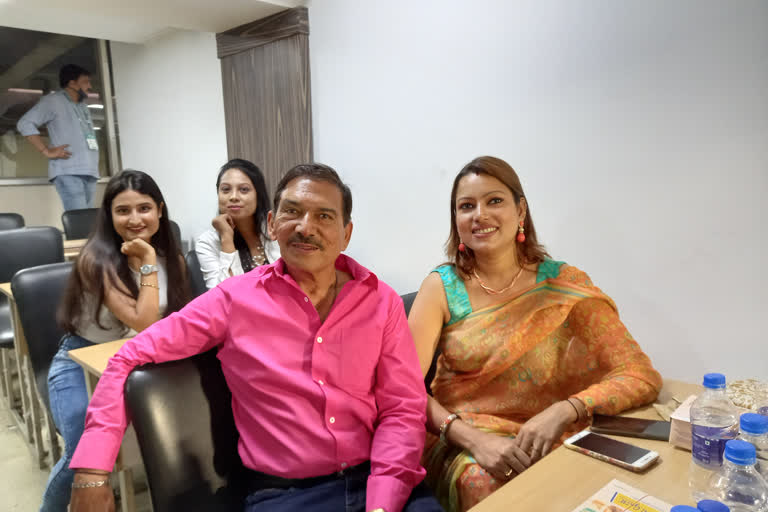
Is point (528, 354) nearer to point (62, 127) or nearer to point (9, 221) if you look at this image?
point (9, 221)

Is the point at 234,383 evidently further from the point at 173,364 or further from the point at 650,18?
the point at 650,18

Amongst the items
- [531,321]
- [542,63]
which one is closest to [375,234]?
[542,63]

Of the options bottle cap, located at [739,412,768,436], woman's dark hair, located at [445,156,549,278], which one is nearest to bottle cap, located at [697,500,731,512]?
bottle cap, located at [739,412,768,436]

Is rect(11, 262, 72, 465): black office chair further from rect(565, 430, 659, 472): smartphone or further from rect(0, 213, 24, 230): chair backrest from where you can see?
rect(0, 213, 24, 230): chair backrest

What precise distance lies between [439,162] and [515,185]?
848 millimetres

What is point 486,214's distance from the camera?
154cm

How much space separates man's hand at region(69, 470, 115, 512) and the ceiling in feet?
8.11

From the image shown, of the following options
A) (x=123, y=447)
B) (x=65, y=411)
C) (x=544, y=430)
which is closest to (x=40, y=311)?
(x=65, y=411)

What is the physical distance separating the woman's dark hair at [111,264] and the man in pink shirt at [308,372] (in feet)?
2.47

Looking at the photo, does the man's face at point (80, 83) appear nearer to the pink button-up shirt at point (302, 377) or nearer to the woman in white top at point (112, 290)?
the woman in white top at point (112, 290)

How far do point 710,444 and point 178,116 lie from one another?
165 inches

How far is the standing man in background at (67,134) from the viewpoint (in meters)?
4.60

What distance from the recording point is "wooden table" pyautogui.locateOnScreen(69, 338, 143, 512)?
1370 millimetres

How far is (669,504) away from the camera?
2.90 feet
